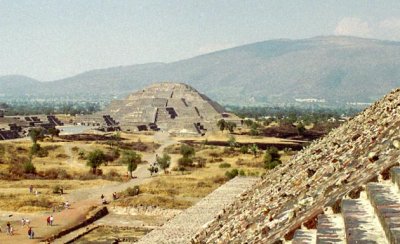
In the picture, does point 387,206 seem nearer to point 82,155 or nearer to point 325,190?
point 325,190

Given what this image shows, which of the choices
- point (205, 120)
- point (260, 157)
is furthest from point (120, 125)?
point (260, 157)

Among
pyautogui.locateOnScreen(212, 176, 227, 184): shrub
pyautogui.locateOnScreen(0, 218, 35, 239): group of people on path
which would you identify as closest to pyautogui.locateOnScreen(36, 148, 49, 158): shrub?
pyautogui.locateOnScreen(212, 176, 227, 184): shrub

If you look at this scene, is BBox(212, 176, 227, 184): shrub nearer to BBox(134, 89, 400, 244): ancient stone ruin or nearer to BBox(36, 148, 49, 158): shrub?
BBox(36, 148, 49, 158): shrub

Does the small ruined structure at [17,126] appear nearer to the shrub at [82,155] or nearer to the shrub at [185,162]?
the shrub at [82,155]

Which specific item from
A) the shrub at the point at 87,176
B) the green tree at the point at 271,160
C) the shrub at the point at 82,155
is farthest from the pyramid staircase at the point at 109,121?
the shrub at the point at 87,176

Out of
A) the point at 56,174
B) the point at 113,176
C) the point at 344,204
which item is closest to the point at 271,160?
the point at 113,176

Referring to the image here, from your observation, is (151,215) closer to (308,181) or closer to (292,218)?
(308,181)

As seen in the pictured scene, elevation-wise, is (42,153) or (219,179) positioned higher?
(42,153)
